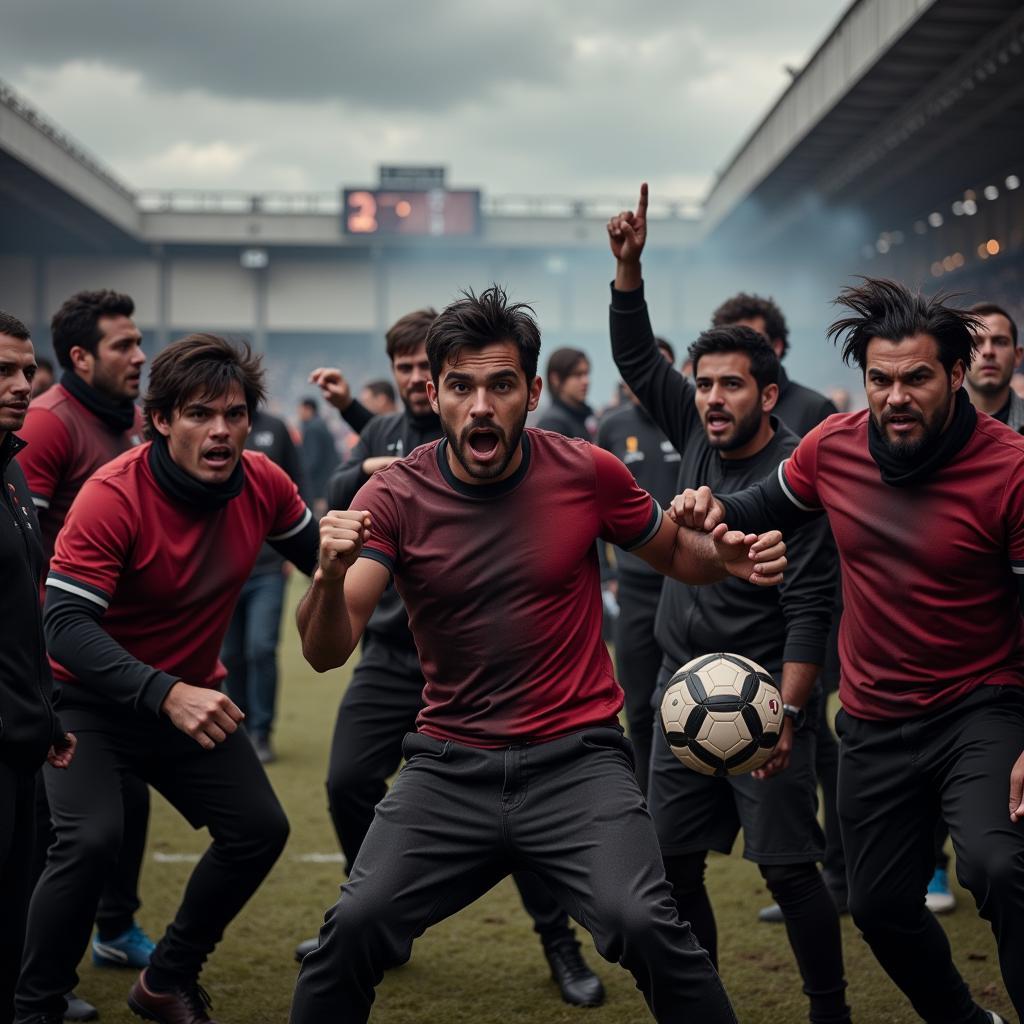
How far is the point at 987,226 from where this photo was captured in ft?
88.8

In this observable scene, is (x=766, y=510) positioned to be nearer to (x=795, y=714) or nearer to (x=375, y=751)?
(x=795, y=714)

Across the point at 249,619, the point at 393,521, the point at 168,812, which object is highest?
the point at 393,521

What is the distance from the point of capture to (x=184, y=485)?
455 centimetres

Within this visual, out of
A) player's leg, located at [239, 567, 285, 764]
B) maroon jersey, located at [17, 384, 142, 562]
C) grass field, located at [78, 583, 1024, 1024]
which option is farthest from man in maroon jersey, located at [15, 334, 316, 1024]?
player's leg, located at [239, 567, 285, 764]

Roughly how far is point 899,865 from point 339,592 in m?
1.91

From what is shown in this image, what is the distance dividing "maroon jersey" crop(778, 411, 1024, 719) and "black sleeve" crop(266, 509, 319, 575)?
2021mm

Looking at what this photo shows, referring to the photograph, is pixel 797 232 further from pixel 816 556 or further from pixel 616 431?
pixel 816 556

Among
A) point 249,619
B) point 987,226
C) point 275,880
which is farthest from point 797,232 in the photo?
point 275,880

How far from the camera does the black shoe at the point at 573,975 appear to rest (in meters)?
4.88

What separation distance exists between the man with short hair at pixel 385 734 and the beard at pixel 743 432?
1167 mm

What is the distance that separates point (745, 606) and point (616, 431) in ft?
8.47

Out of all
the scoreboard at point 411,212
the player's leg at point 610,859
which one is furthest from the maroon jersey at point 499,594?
the scoreboard at point 411,212

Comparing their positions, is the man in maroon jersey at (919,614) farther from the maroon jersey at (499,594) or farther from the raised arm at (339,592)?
the raised arm at (339,592)

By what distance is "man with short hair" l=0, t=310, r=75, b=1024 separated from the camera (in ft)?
12.2
